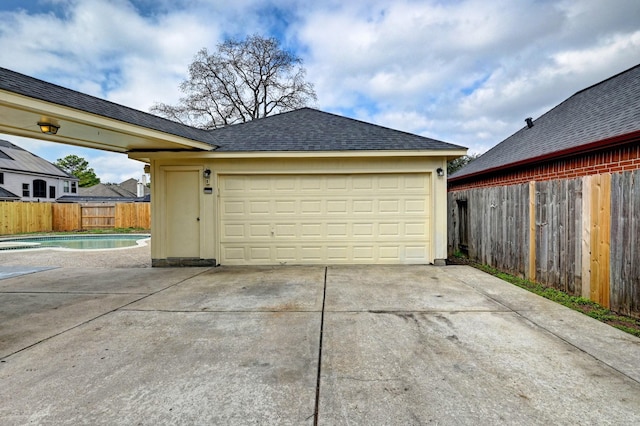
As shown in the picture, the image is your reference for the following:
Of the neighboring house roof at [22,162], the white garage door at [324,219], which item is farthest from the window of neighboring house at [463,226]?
the neighboring house roof at [22,162]

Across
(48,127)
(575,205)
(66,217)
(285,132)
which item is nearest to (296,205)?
(285,132)

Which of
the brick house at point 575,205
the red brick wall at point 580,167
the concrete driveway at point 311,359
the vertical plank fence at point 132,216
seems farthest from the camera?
the vertical plank fence at point 132,216

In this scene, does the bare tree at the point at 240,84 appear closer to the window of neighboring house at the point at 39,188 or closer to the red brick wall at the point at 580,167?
the window of neighboring house at the point at 39,188

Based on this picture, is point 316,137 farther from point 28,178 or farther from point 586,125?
point 28,178

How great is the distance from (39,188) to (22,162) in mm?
2236

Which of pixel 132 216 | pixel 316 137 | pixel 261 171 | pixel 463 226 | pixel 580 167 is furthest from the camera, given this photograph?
pixel 132 216

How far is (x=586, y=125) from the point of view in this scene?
6.34 m

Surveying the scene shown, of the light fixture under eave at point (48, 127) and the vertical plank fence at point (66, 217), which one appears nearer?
the light fixture under eave at point (48, 127)

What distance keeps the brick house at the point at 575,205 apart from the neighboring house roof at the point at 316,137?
1795mm

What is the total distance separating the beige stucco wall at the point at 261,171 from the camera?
7.09 m

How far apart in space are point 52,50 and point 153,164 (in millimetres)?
7043

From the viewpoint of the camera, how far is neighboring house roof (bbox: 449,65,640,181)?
4955 mm

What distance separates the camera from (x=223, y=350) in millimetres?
2855

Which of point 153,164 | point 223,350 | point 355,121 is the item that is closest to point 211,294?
point 223,350
